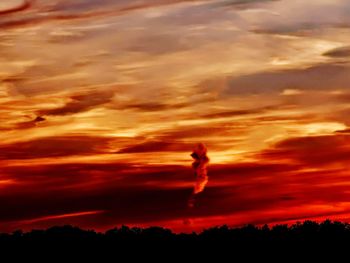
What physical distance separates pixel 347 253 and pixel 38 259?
24.6 metres

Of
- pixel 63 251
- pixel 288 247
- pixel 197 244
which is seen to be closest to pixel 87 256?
pixel 63 251

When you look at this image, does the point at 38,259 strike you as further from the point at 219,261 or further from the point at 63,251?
the point at 219,261

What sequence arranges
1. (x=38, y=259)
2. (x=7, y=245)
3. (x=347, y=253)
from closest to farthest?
(x=347, y=253), (x=38, y=259), (x=7, y=245)

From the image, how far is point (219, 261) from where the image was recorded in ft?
270

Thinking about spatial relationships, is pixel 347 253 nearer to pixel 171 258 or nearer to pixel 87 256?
pixel 171 258

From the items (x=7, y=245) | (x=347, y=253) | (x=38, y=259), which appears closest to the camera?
(x=347, y=253)

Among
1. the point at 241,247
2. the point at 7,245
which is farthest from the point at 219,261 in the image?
the point at 7,245

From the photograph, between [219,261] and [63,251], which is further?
[63,251]

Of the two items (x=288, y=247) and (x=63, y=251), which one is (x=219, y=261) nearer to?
(x=288, y=247)

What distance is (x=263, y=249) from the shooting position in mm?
84625

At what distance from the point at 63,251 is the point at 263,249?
16492 millimetres

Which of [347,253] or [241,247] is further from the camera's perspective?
[241,247]

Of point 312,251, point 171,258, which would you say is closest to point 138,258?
point 171,258

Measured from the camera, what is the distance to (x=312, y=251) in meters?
82.1
